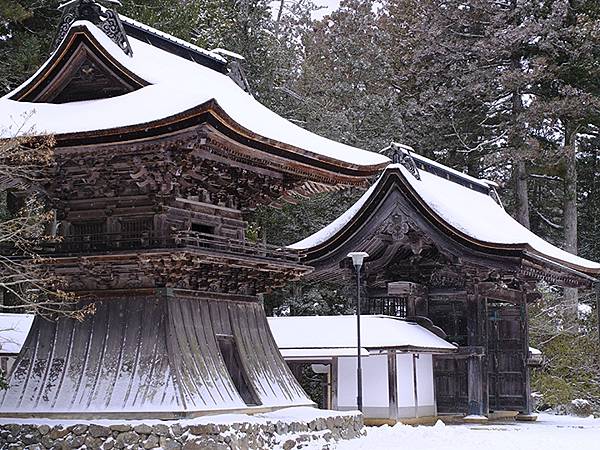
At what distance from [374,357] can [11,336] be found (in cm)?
802

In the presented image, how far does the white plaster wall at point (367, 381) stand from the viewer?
66.8 ft

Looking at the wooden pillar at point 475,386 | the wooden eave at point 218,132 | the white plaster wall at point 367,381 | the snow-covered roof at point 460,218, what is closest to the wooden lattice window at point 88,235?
the wooden eave at point 218,132

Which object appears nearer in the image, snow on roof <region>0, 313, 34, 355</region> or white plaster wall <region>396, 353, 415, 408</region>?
snow on roof <region>0, 313, 34, 355</region>

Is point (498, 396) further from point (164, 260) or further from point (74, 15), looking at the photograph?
point (74, 15)

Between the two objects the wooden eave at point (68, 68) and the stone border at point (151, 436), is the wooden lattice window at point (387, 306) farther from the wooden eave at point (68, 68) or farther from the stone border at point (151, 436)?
the wooden eave at point (68, 68)

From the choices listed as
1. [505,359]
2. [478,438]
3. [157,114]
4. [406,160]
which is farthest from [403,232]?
[157,114]

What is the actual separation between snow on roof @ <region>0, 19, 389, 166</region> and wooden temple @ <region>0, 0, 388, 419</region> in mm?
45

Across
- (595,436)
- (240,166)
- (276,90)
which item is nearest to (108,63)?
(240,166)

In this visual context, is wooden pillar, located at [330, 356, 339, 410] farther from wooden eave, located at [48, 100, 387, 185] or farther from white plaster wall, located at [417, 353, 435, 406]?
wooden eave, located at [48, 100, 387, 185]

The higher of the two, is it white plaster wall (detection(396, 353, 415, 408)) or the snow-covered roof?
the snow-covered roof

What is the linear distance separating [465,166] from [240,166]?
2283 cm

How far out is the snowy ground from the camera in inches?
587

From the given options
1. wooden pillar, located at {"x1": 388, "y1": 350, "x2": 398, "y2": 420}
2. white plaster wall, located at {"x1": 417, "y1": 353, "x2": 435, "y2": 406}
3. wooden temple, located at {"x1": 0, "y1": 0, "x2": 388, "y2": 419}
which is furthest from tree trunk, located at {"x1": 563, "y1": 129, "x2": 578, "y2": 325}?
wooden temple, located at {"x1": 0, "y1": 0, "x2": 388, "y2": 419}

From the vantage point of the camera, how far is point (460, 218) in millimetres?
21922
